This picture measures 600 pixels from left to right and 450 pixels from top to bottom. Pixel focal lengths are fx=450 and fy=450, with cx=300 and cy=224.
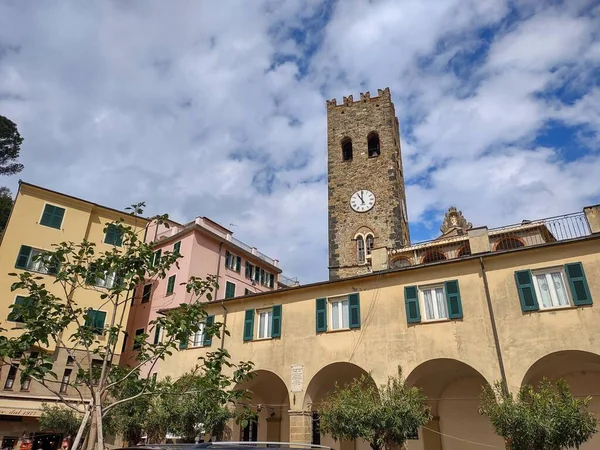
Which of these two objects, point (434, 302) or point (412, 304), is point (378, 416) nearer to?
point (412, 304)

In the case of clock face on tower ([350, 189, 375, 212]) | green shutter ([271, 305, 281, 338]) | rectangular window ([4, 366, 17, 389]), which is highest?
clock face on tower ([350, 189, 375, 212])

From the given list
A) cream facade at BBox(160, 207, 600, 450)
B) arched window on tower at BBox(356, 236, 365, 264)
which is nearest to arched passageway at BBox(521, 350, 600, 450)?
cream facade at BBox(160, 207, 600, 450)

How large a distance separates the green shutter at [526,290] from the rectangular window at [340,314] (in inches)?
245

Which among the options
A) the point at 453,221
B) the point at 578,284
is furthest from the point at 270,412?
the point at 453,221

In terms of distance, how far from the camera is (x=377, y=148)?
35375mm

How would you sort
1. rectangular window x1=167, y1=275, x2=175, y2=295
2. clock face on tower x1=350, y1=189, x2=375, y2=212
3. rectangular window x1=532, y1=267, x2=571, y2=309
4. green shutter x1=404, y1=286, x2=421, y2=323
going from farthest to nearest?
1. clock face on tower x1=350, y1=189, x2=375, y2=212
2. rectangular window x1=167, y1=275, x2=175, y2=295
3. green shutter x1=404, y1=286, x2=421, y2=323
4. rectangular window x1=532, y1=267, x2=571, y2=309

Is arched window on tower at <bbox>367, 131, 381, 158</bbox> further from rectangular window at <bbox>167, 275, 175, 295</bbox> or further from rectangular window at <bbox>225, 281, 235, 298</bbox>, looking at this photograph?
rectangular window at <bbox>167, 275, 175, 295</bbox>

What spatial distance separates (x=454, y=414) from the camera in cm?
1781

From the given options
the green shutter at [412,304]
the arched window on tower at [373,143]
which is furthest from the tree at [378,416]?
the arched window on tower at [373,143]

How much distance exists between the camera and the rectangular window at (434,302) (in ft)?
52.3

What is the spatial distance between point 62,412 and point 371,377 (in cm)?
1669

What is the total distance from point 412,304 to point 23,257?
2286cm

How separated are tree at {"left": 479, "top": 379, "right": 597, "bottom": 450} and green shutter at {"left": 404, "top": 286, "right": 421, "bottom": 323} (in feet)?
13.5

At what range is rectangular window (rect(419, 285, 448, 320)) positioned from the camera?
52.3 feet
